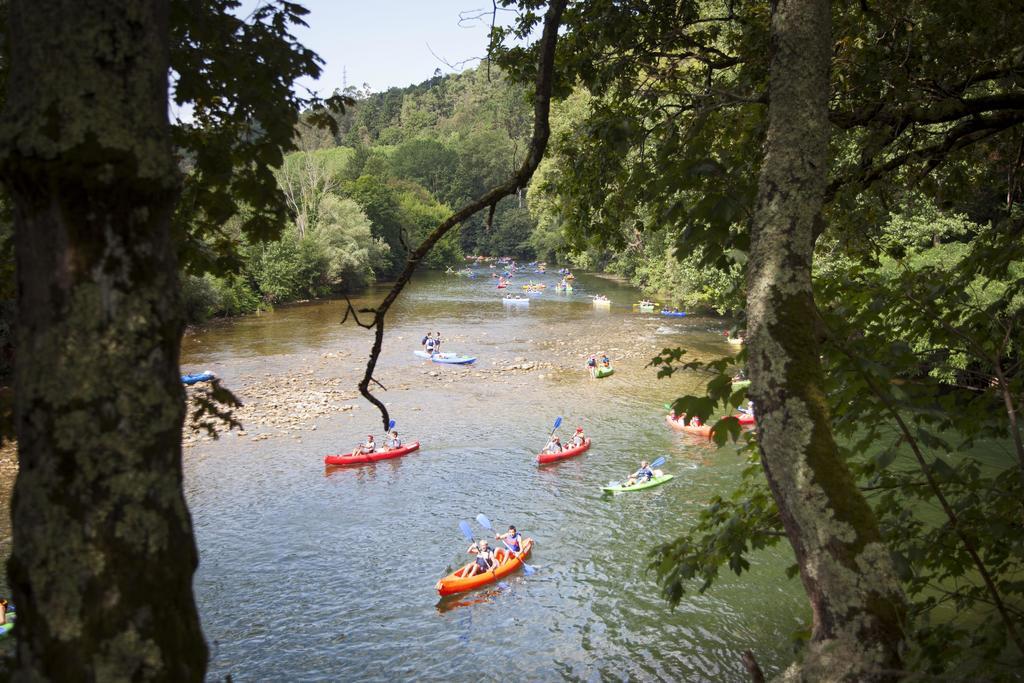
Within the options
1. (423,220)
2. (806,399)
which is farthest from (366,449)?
(423,220)

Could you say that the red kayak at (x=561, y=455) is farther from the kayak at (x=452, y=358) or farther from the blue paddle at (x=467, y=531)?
the kayak at (x=452, y=358)

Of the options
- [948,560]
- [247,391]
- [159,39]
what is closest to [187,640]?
[159,39]

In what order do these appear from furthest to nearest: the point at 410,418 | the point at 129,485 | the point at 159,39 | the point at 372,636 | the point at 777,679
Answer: the point at 410,418, the point at 372,636, the point at 777,679, the point at 159,39, the point at 129,485

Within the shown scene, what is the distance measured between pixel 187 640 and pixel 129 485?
367 millimetres

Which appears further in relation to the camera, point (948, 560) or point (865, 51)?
point (865, 51)

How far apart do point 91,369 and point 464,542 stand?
1260 centimetres

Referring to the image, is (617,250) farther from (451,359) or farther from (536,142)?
(451,359)

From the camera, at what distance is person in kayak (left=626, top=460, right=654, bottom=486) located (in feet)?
51.3

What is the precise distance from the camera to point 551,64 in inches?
123

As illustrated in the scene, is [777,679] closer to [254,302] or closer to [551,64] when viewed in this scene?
[551,64]

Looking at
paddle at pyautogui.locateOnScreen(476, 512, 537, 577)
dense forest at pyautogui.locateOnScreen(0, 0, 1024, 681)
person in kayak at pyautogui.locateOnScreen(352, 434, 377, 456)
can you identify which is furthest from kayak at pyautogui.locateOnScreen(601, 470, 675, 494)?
dense forest at pyautogui.locateOnScreen(0, 0, 1024, 681)

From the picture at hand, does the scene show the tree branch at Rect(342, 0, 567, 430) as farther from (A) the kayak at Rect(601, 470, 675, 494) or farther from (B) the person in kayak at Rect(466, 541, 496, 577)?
(A) the kayak at Rect(601, 470, 675, 494)

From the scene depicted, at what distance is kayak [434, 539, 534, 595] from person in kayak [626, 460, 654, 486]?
3712 mm

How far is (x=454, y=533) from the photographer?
46.0 feet
